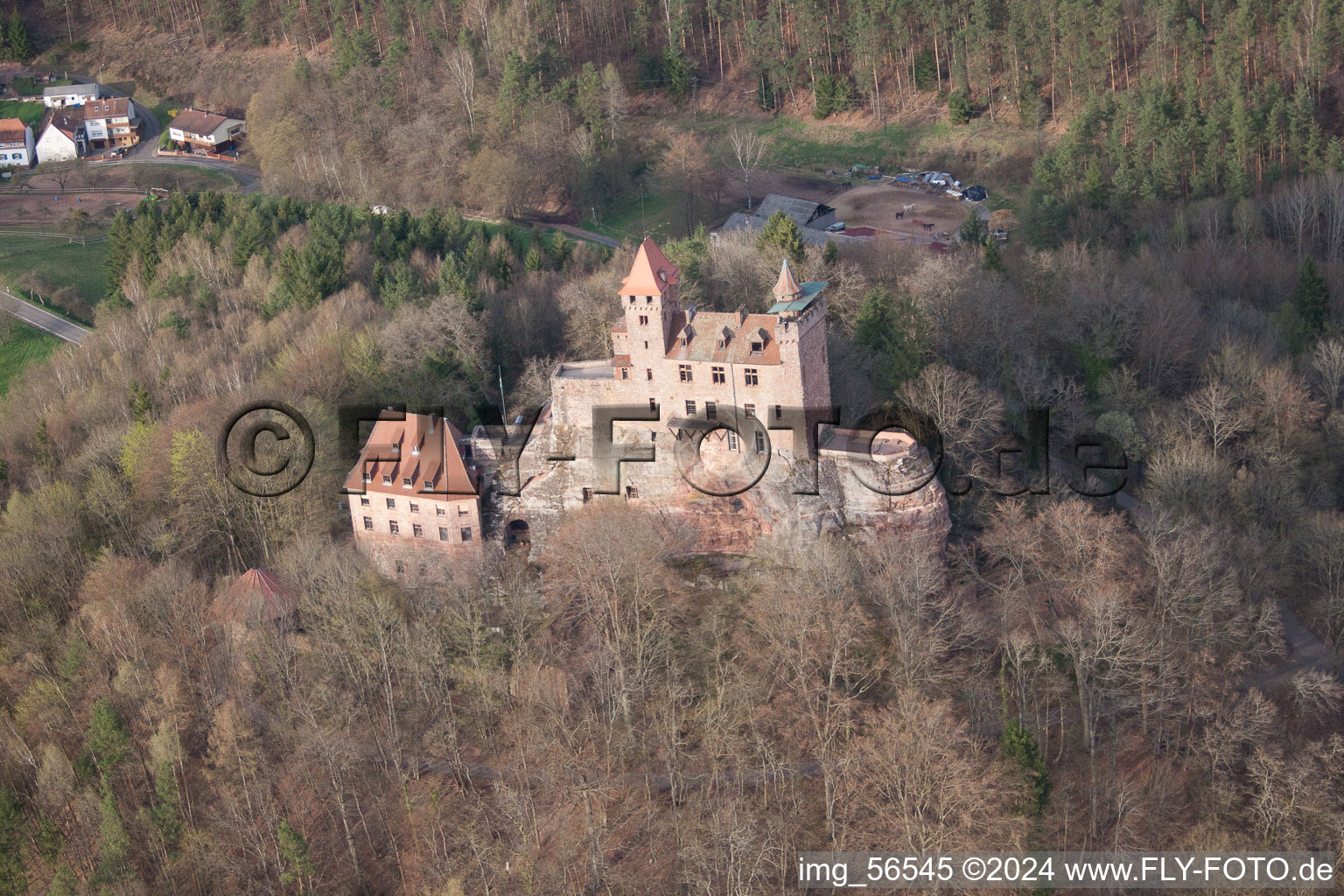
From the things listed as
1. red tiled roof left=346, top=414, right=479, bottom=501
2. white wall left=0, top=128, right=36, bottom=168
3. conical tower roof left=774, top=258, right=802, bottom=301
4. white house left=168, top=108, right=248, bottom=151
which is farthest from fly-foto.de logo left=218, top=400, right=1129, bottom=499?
white wall left=0, top=128, right=36, bottom=168

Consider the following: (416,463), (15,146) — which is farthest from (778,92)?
(416,463)

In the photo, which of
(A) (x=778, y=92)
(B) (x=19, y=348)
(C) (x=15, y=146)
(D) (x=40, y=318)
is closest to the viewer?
(B) (x=19, y=348)

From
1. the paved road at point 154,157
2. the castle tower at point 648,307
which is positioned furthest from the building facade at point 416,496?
the paved road at point 154,157

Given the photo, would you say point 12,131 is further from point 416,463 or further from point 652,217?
point 416,463

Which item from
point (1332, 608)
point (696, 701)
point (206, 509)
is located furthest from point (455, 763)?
point (1332, 608)

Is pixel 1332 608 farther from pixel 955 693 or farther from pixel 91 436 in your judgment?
pixel 91 436

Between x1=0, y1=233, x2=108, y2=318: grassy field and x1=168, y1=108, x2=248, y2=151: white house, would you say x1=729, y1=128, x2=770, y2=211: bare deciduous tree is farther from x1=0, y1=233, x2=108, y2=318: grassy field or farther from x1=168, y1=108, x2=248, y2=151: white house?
x1=0, y1=233, x2=108, y2=318: grassy field

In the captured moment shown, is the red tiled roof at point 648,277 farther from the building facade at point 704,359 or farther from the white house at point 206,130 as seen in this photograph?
the white house at point 206,130
